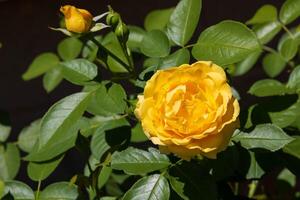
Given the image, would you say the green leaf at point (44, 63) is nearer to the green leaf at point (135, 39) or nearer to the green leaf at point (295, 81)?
the green leaf at point (135, 39)

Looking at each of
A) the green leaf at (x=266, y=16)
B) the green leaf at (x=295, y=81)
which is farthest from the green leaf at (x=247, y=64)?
the green leaf at (x=295, y=81)

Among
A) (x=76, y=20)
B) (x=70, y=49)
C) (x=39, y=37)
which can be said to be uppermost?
Result: (x=76, y=20)

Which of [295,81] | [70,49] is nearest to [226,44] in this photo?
[295,81]

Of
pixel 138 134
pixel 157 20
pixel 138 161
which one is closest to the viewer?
pixel 138 161

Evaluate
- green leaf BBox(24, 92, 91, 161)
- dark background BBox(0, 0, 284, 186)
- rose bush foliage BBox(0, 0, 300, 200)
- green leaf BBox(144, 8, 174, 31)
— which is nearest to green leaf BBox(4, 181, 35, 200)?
rose bush foliage BBox(0, 0, 300, 200)

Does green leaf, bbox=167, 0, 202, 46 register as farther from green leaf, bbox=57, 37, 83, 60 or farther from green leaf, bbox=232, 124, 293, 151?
green leaf, bbox=57, 37, 83, 60

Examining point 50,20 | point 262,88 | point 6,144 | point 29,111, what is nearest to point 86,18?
point 262,88

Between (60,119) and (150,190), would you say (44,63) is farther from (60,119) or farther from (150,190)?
(150,190)
